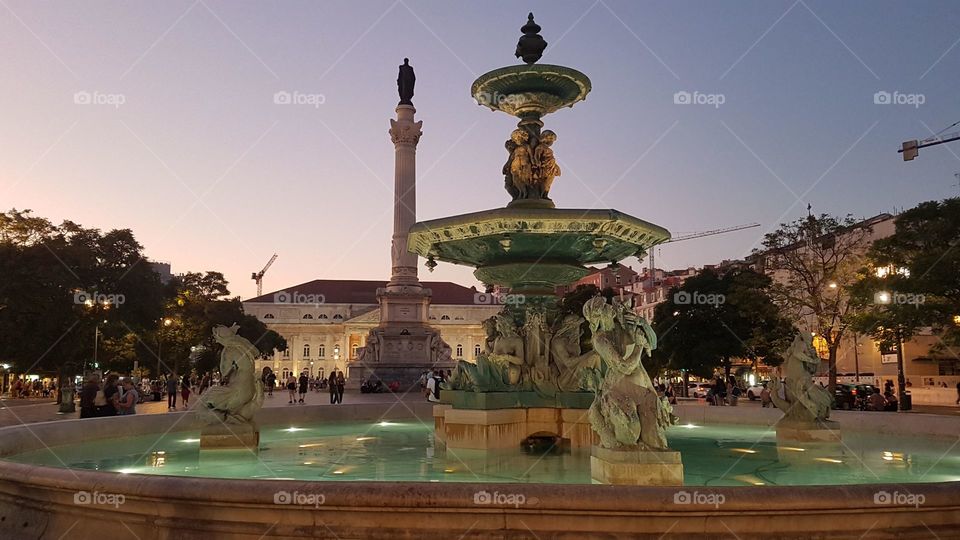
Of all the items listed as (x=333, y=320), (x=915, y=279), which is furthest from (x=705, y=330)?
(x=333, y=320)

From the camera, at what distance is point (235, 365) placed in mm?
9500

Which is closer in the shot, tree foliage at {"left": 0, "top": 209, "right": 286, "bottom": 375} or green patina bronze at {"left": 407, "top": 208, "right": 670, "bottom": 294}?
green patina bronze at {"left": 407, "top": 208, "right": 670, "bottom": 294}

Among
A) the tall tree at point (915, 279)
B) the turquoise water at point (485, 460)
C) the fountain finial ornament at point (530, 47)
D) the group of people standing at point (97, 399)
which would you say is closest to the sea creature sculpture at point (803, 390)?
the turquoise water at point (485, 460)

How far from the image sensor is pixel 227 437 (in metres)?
9.10

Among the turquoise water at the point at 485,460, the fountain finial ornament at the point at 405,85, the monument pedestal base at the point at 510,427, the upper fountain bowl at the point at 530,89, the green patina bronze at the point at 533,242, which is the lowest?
the turquoise water at the point at 485,460

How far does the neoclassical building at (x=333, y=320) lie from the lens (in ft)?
372

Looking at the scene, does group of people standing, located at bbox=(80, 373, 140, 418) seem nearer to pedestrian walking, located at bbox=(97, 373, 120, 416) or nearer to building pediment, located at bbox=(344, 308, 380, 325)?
pedestrian walking, located at bbox=(97, 373, 120, 416)

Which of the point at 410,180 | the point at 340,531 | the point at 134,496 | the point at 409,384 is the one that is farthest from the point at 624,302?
the point at 410,180

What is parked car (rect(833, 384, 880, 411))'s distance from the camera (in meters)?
26.2

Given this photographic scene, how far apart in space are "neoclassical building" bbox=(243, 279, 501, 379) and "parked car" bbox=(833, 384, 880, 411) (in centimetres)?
8511

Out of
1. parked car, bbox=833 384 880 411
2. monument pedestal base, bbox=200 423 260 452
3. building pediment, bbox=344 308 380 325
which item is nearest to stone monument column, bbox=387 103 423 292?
parked car, bbox=833 384 880 411

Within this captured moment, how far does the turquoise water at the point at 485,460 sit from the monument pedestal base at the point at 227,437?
183 mm

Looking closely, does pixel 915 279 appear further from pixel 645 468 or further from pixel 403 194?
pixel 403 194

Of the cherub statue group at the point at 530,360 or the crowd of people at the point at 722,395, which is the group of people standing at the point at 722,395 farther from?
the cherub statue group at the point at 530,360
